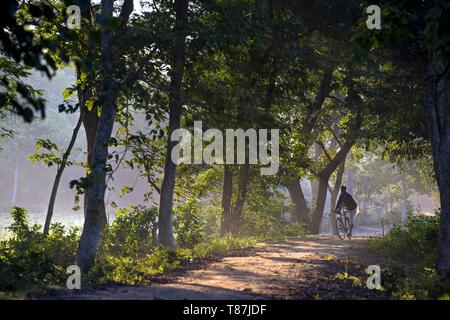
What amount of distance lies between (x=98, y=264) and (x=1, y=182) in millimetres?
79901

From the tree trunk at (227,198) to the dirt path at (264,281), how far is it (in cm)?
741

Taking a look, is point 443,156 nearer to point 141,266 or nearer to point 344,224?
point 141,266

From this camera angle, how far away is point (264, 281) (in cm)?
1012

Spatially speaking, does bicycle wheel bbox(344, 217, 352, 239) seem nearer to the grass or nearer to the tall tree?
the grass

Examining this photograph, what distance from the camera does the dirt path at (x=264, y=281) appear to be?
28.3 ft

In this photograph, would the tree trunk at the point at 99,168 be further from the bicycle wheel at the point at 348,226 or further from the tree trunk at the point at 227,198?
the bicycle wheel at the point at 348,226

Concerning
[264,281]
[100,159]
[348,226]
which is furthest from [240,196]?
[264,281]

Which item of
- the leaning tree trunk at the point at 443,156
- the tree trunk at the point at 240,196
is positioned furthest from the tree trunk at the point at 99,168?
the tree trunk at the point at 240,196

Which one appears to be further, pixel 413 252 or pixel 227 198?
pixel 227 198

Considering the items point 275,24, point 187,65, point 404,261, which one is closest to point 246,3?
point 275,24

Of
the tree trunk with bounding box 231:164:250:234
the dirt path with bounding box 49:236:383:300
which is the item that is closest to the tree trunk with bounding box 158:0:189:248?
the dirt path with bounding box 49:236:383:300

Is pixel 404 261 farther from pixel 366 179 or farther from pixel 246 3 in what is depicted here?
pixel 366 179

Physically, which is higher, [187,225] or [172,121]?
[172,121]

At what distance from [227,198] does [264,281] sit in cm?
1257
